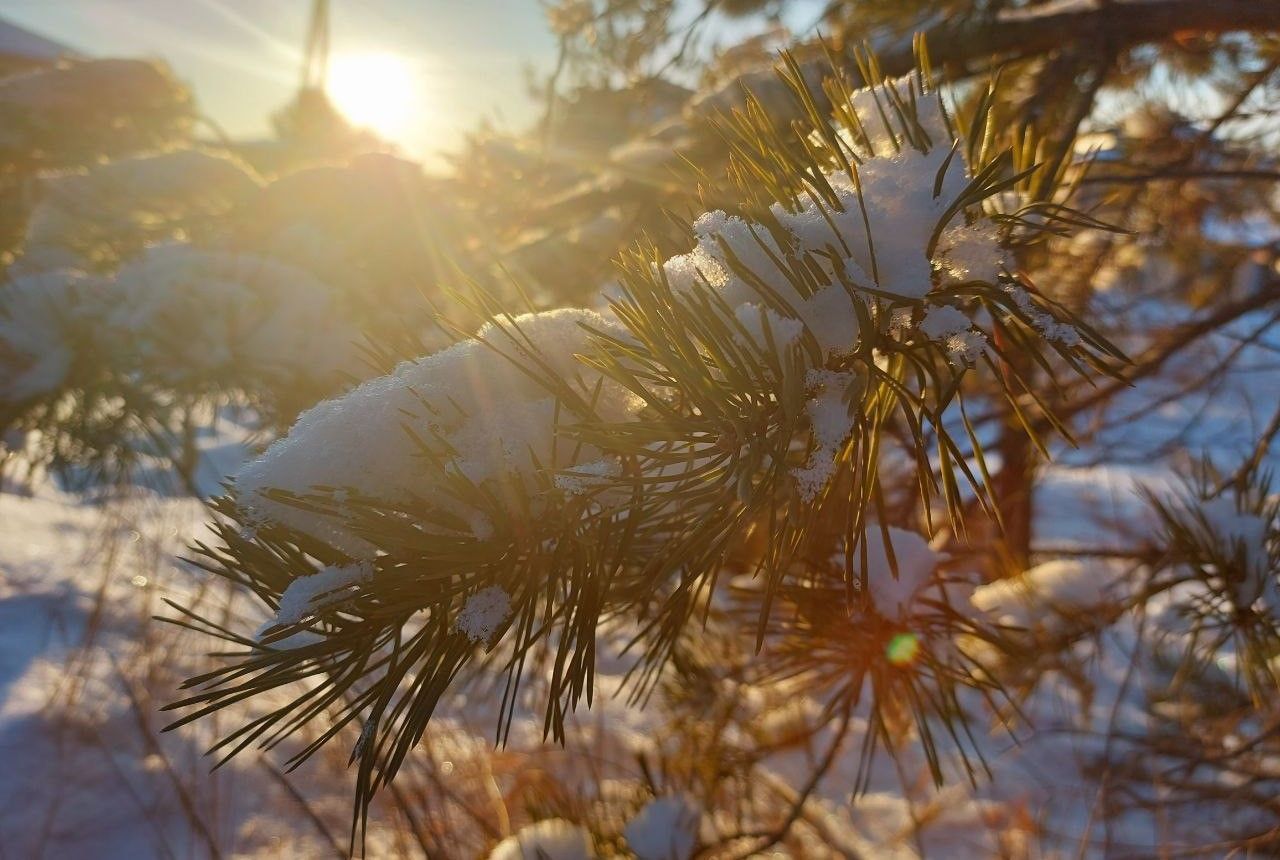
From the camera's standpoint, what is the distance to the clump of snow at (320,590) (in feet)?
0.85

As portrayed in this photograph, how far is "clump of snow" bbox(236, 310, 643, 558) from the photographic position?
28 cm

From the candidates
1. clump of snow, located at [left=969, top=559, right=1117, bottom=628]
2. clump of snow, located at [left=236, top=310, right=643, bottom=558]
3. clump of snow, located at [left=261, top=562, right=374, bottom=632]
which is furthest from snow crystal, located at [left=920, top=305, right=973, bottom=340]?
clump of snow, located at [left=969, top=559, right=1117, bottom=628]

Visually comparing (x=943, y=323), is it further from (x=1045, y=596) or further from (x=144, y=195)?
(x=144, y=195)

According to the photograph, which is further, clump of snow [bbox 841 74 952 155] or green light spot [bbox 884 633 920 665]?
green light spot [bbox 884 633 920 665]

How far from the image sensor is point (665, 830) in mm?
637

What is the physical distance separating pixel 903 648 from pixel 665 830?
30cm

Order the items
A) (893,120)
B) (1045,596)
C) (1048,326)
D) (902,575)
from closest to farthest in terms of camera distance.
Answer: (1048,326)
(893,120)
(902,575)
(1045,596)

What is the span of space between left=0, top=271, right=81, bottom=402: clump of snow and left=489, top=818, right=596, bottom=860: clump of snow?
0.74 metres

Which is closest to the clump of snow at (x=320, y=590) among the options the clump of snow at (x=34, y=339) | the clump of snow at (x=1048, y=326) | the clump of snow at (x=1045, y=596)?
the clump of snow at (x=1048, y=326)

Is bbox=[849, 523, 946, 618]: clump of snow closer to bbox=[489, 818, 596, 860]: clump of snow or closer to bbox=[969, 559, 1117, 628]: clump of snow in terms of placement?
bbox=[969, 559, 1117, 628]: clump of snow

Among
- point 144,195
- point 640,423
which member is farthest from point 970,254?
point 144,195

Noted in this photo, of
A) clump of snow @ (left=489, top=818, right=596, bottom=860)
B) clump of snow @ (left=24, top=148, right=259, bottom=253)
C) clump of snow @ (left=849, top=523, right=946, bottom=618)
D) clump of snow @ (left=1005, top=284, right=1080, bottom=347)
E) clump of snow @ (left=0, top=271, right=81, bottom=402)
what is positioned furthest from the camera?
clump of snow @ (left=24, top=148, right=259, bottom=253)

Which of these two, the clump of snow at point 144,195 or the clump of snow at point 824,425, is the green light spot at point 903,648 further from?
the clump of snow at point 144,195

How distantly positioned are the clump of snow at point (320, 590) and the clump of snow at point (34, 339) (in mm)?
781
